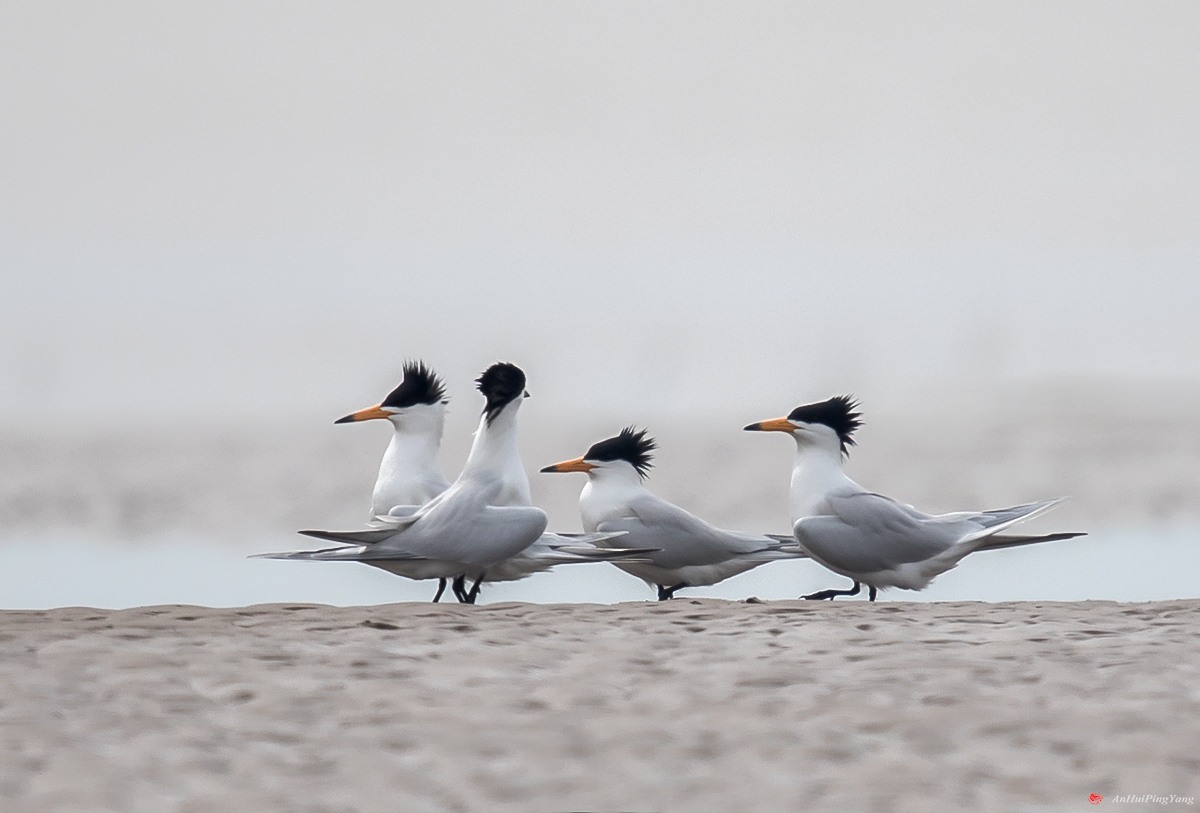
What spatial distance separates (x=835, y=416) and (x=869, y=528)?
0.71 metres

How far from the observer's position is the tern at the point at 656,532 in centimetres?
714

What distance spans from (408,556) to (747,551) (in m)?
1.75

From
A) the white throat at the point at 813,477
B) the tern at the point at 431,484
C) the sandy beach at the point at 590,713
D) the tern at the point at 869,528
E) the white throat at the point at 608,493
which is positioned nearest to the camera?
the sandy beach at the point at 590,713

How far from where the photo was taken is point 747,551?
7.23 m

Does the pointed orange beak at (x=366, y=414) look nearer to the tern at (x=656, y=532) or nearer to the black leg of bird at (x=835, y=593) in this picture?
the tern at (x=656, y=532)

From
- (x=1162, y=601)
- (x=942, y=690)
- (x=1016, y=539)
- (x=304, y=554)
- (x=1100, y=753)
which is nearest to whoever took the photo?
(x=1100, y=753)

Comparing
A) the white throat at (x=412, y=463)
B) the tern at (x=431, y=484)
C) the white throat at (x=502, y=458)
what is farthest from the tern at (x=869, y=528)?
the white throat at (x=412, y=463)

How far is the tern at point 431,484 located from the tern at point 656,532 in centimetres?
16

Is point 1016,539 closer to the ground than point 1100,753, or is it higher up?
higher up

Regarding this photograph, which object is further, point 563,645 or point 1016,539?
point 1016,539

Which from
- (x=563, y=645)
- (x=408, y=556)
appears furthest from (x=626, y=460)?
(x=563, y=645)

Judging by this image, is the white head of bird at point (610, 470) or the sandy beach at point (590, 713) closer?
the sandy beach at point (590, 713)

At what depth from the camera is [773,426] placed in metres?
7.37

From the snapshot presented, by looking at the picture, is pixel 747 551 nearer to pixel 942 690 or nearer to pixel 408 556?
pixel 408 556
